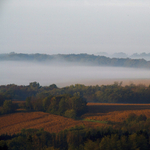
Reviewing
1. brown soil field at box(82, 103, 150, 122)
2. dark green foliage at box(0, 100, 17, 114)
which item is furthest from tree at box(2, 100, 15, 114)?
brown soil field at box(82, 103, 150, 122)

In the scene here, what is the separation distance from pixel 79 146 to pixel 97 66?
7138 centimetres

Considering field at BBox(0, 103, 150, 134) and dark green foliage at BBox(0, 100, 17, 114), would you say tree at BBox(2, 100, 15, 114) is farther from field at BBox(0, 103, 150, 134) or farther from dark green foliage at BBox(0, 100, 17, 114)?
field at BBox(0, 103, 150, 134)

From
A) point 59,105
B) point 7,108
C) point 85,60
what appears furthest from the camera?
point 85,60

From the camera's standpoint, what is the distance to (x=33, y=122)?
61.8 ft

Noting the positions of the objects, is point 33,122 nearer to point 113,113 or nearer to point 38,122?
point 38,122

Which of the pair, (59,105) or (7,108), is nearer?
(7,108)

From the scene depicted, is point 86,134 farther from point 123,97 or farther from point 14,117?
point 123,97

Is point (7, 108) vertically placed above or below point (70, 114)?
above

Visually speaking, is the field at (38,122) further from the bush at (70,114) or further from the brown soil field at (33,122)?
the bush at (70,114)

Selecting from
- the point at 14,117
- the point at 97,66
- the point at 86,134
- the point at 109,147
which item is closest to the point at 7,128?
the point at 14,117

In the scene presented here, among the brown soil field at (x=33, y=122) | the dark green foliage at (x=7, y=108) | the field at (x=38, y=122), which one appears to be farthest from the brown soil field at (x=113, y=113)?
the dark green foliage at (x=7, y=108)

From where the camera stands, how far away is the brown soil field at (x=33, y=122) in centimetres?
1645

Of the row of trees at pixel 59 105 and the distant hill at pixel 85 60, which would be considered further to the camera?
the distant hill at pixel 85 60

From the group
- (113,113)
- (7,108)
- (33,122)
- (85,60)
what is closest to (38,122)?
(33,122)
